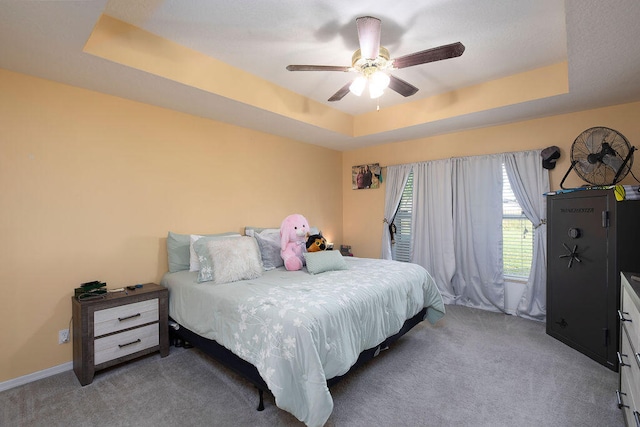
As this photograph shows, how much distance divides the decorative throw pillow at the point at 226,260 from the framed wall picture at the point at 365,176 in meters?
2.60

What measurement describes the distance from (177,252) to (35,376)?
1341 millimetres

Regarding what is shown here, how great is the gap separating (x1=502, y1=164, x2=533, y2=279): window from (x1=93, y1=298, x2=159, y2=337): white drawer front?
13.0ft

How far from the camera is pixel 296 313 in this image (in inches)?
69.4

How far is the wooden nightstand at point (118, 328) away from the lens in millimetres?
2178

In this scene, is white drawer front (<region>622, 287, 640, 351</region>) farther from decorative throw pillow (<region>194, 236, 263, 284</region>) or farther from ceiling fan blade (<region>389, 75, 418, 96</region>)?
decorative throw pillow (<region>194, 236, 263, 284</region>)

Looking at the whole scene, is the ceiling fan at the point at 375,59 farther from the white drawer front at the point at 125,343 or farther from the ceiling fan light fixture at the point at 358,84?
the white drawer front at the point at 125,343

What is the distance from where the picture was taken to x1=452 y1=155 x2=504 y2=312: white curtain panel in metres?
3.65

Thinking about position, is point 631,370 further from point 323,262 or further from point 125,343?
point 125,343

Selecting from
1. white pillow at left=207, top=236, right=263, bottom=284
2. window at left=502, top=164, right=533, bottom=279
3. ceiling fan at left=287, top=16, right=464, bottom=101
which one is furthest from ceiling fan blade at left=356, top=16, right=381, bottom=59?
window at left=502, top=164, right=533, bottom=279

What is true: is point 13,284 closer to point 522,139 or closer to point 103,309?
point 103,309

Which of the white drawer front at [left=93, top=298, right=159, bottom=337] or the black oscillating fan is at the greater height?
the black oscillating fan

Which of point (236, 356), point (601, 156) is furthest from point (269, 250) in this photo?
point (601, 156)

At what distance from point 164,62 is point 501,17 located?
2494 millimetres

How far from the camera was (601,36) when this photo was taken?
180 cm
